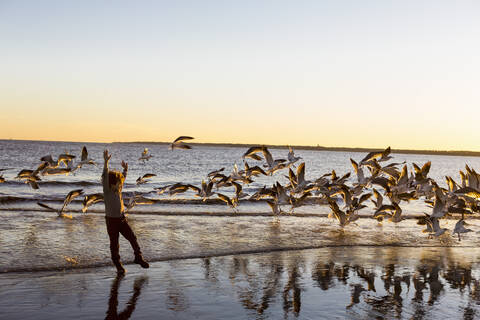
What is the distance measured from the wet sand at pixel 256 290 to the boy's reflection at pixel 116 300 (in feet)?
0.05

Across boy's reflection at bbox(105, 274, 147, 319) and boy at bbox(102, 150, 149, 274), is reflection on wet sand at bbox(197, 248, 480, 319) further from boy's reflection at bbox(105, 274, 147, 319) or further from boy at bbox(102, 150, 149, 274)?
boy at bbox(102, 150, 149, 274)

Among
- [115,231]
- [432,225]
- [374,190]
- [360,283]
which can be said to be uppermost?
[374,190]

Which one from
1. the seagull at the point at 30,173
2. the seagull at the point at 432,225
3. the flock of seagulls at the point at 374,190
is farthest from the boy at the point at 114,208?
the seagull at the point at 432,225

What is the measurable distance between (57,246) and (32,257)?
4.72ft

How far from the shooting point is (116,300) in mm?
8242

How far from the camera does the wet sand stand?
7.83 m

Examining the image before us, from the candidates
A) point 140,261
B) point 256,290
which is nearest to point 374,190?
point 256,290

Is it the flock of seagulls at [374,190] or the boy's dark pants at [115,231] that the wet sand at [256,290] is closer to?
the boy's dark pants at [115,231]

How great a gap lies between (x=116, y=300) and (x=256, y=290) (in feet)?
8.14

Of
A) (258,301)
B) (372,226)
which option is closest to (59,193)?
(372,226)

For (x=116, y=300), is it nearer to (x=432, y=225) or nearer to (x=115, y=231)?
(x=115, y=231)

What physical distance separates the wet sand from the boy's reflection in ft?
0.05

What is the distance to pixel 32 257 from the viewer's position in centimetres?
1152

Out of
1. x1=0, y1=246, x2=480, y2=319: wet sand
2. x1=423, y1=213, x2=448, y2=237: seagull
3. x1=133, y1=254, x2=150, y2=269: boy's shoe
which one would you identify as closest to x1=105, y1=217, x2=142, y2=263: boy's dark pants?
x1=133, y1=254, x2=150, y2=269: boy's shoe
